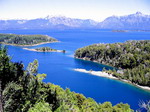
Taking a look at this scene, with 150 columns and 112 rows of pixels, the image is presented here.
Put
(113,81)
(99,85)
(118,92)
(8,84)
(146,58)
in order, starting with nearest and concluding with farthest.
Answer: (8,84), (118,92), (99,85), (113,81), (146,58)

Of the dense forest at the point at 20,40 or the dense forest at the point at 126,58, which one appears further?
the dense forest at the point at 20,40

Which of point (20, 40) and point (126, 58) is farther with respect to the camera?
point (20, 40)

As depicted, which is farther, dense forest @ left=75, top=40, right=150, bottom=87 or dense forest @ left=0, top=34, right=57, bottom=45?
dense forest @ left=0, top=34, right=57, bottom=45

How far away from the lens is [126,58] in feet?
180

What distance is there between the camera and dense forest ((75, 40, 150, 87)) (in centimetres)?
4100

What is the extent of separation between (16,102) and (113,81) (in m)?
33.0

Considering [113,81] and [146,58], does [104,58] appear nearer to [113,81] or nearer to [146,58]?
[146,58]

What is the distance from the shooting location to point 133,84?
38562 mm

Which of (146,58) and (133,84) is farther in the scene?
(146,58)

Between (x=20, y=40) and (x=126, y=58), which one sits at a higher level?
(x=20, y=40)

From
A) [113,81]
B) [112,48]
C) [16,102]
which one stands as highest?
[16,102]

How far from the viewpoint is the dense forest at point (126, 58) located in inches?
1614

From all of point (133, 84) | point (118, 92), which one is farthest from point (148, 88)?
point (118, 92)

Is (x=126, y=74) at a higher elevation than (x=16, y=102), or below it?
below
